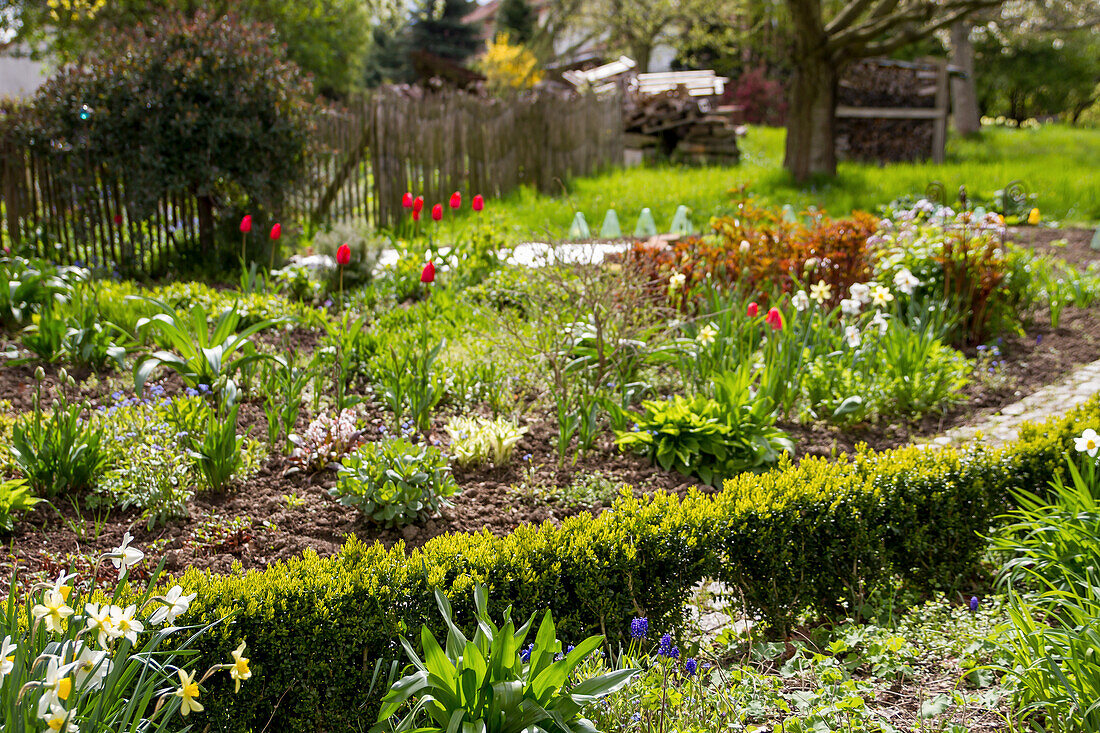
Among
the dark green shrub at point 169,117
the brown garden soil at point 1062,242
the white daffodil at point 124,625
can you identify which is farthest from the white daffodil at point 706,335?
the brown garden soil at point 1062,242

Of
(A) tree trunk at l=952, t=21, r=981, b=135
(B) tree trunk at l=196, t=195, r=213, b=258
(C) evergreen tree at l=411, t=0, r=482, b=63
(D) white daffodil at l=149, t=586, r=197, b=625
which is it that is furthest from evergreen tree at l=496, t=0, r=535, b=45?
(D) white daffodil at l=149, t=586, r=197, b=625

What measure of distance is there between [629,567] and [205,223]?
5.93 metres

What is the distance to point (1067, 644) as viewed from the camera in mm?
2299

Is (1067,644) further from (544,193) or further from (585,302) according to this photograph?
(544,193)

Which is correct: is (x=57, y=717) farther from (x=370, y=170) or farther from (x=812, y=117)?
(x=812, y=117)

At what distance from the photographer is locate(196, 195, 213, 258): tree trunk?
7168mm

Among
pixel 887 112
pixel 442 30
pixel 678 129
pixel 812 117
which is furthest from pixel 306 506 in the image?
pixel 442 30

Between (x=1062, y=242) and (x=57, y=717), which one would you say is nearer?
(x=57, y=717)

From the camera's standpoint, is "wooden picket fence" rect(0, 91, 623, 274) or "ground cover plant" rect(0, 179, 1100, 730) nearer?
"ground cover plant" rect(0, 179, 1100, 730)

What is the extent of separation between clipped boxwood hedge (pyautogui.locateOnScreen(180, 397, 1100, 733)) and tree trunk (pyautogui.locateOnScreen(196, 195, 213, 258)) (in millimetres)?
5465

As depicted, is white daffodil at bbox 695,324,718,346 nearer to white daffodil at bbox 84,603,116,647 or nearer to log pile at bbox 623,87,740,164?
white daffodil at bbox 84,603,116,647

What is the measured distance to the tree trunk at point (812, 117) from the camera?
38.0 feet

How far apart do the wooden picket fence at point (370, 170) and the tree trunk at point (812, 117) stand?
114 inches

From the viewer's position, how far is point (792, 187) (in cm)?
1166
